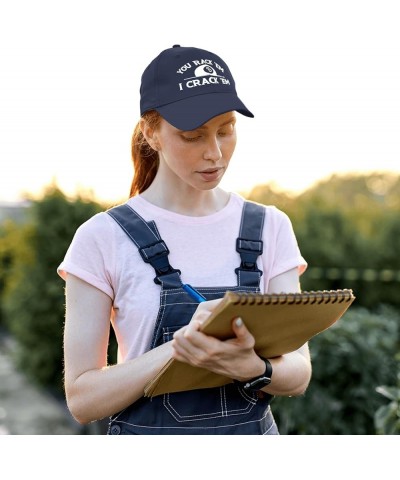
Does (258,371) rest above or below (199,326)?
below

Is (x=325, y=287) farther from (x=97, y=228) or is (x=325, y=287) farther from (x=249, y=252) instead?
(x=97, y=228)

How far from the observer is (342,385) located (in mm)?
4230

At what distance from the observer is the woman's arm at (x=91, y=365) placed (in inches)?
62.2

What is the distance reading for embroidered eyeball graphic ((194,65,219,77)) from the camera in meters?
1.67

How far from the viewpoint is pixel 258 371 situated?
1.51 metres

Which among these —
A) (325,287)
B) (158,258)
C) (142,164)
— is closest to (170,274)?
(158,258)

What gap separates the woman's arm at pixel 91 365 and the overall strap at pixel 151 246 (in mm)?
126

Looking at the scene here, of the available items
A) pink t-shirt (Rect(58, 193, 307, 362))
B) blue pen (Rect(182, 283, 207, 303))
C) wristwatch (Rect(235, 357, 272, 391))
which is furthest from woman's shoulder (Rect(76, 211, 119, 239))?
wristwatch (Rect(235, 357, 272, 391))

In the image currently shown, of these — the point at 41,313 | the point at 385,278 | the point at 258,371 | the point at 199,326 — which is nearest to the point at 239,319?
the point at 199,326

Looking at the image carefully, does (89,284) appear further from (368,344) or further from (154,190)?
(368,344)

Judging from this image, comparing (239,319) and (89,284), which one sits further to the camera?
(89,284)

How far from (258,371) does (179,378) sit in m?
0.16

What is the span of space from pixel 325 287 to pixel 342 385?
3.37 meters

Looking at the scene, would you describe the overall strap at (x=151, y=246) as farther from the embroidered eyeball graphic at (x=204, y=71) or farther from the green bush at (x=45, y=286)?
the green bush at (x=45, y=286)
